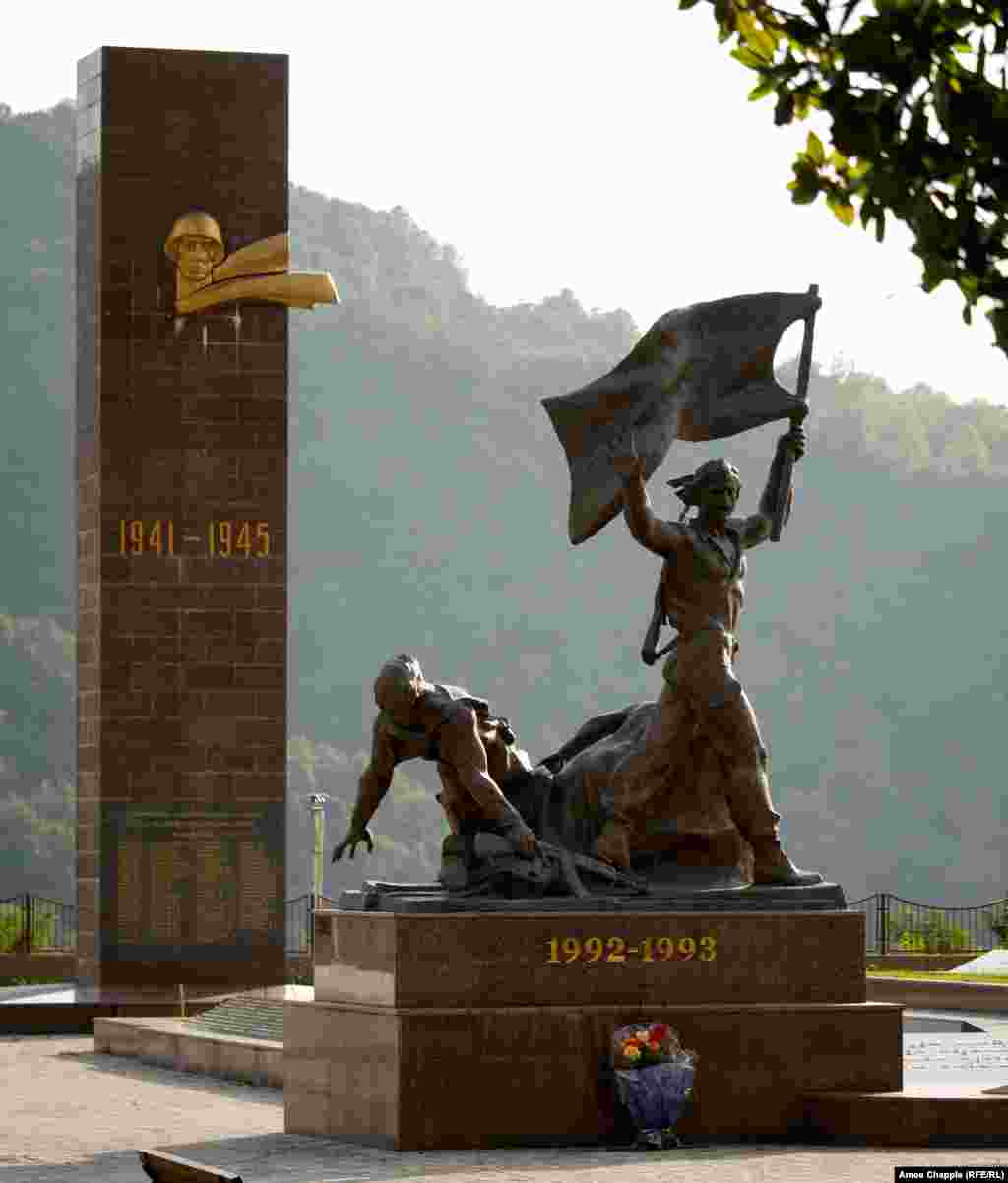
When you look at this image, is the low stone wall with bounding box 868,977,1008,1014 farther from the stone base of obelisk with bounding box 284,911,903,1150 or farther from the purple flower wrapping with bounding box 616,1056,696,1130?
the purple flower wrapping with bounding box 616,1056,696,1130

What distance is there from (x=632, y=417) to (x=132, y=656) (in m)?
8.87

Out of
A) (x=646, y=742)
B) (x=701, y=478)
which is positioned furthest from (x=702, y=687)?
(x=701, y=478)

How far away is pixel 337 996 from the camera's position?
1104 cm

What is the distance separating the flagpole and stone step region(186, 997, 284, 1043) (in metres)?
5.01

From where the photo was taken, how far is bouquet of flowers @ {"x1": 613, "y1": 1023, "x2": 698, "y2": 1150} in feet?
33.9

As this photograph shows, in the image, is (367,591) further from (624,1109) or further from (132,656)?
(624,1109)

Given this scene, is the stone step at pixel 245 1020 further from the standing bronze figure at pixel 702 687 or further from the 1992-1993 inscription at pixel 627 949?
the 1992-1993 inscription at pixel 627 949

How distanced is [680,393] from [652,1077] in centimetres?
303

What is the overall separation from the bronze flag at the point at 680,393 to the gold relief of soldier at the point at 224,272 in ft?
28.4

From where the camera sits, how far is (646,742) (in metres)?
11.2

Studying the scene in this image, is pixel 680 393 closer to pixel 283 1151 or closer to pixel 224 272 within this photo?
pixel 283 1151

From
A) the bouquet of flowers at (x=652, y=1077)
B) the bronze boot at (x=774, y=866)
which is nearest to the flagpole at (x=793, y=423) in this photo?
the bronze boot at (x=774, y=866)

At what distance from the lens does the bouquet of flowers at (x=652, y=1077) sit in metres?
10.3

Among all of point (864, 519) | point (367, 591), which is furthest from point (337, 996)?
point (864, 519)
